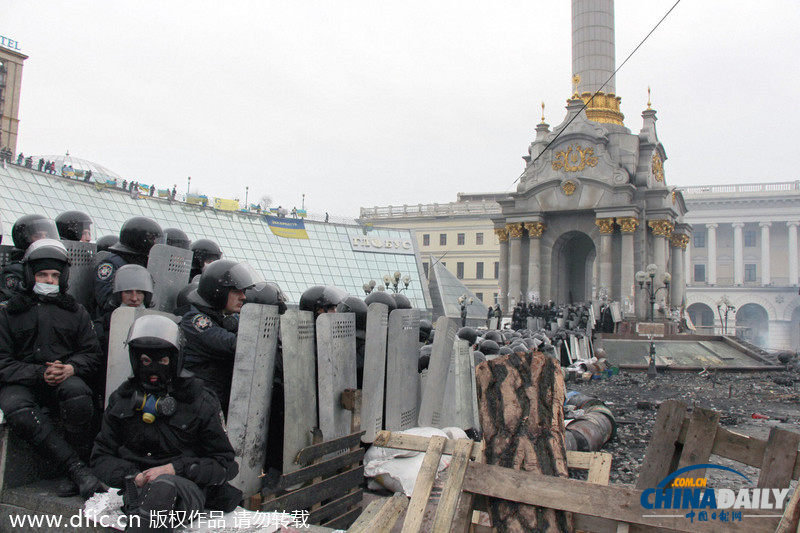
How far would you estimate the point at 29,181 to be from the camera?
39.9 m

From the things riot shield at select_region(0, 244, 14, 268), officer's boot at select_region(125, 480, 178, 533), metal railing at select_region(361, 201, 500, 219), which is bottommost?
officer's boot at select_region(125, 480, 178, 533)

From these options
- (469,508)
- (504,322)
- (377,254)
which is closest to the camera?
(469,508)

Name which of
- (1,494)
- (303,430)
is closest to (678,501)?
(303,430)

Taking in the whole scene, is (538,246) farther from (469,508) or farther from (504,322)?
(469,508)

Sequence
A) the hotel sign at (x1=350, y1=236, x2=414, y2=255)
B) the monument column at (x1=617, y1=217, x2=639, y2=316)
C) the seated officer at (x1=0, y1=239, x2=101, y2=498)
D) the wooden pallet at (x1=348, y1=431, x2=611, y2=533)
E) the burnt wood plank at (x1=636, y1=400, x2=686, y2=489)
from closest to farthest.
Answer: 1. the wooden pallet at (x1=348, y1=431, x2=611, y2=533)
2. the burnt wood plank at (x1=636, y1=400, x2=686, y2=489)
3. the seated officer at (x1=0, y1=239, x2=101, y2=498)
4. the monument column at (x1=617, y1=217, x2=639, y2=316)
5. the hotel sign at (x1=350, y1=236, x2=414, y2=255)

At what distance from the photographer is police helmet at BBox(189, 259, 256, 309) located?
487 centimetres

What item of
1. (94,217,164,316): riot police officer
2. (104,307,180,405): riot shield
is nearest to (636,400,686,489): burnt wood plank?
(104,307,180,405): riot shield

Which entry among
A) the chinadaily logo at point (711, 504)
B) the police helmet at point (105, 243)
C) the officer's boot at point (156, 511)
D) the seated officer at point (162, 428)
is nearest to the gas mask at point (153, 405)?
the seated officer at point (162, 428)

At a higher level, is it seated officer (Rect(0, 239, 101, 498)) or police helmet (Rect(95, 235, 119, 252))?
police helmet (Rect(95, 235, 119, 252))

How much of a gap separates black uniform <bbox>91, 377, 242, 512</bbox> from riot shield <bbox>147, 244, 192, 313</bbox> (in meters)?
2.10

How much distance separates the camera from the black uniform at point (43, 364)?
4.05 meters

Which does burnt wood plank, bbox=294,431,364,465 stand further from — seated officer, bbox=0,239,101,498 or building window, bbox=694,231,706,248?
building window, bbox=694,231,706,248

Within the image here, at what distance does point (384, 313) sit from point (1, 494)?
3.33 m

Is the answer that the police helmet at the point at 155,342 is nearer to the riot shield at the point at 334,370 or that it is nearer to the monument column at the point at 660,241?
the riot shield at the point at 334,370
